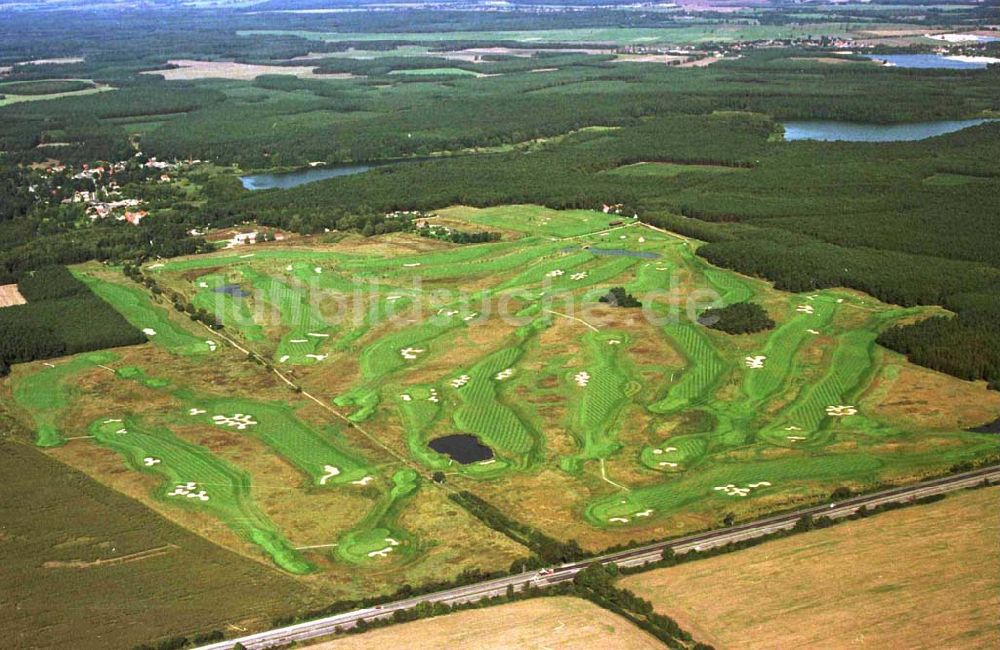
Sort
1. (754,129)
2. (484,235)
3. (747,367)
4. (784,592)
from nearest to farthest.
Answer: (784,592), (747,367), (484,235), (754,129)

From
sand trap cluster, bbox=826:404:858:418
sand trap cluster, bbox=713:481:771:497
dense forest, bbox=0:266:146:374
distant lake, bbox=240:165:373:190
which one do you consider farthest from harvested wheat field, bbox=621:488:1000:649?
distant lake, bbox=240:165:373:190

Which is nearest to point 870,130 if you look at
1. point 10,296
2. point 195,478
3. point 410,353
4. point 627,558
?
point 410,353

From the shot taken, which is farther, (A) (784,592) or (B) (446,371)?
(B) (446,371)

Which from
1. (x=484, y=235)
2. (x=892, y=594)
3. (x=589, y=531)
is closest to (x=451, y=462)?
(x=589, y=531)

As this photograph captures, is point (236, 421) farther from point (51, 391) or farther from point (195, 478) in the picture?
point (51, 391)

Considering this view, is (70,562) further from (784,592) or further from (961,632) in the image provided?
(961,632)

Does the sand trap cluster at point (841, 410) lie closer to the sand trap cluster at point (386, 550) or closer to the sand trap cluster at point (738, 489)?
the sand trap cluster at point (738, 489)
